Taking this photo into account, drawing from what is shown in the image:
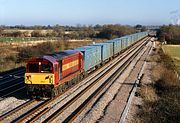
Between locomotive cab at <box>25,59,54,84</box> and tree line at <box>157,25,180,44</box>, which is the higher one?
locomotive cab at <box>25,59,54,84</box>

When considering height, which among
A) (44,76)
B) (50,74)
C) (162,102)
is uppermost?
(50,74)

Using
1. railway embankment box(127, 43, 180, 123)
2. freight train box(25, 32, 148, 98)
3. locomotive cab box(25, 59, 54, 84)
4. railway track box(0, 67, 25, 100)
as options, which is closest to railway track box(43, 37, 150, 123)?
freight train box(25, 32, 148, 98)

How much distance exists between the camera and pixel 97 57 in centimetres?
3647

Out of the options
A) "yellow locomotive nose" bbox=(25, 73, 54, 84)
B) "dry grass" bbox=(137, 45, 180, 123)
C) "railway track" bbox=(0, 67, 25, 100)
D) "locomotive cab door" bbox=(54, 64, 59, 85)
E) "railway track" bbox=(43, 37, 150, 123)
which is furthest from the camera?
"railway track" bbox=(0, 67, 25, 100)

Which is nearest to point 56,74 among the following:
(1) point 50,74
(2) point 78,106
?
(1) point 50,74

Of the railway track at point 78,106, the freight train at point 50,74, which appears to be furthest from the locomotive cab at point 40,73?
the railway track at point 78,106

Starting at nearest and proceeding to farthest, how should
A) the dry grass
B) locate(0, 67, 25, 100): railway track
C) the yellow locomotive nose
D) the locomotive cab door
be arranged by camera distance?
the dry grass → the yellow locomotive nose → the locomotive cab door → locate(0, 67, 25, 100): railway track

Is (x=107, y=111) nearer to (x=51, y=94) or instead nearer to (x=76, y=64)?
(x=51, y=94)

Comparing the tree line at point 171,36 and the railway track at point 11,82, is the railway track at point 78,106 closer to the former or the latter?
the railway track at point 11,82

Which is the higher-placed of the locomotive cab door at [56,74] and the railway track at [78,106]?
the locomotive cab door at [56,74]

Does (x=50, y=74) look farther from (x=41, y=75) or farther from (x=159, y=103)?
(x=159, y=103)

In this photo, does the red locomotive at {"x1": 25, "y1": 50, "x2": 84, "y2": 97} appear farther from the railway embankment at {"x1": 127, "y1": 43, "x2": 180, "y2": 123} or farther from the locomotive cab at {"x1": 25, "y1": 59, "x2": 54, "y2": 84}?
the railway embankment at {"x1": 127, "y1": 43, "x2": 180, "y2": 123}

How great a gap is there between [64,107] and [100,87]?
753 cm

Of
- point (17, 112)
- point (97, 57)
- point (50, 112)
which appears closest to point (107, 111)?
point (50, 112)
